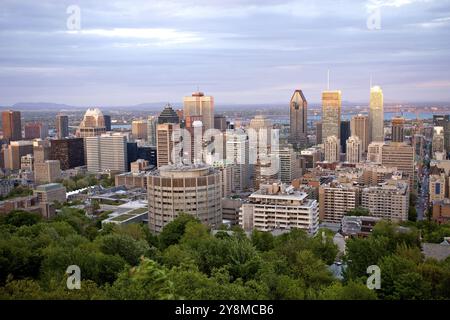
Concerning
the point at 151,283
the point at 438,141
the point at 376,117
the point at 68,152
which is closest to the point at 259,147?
the point at 438,141

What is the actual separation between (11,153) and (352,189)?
25138 millimetres

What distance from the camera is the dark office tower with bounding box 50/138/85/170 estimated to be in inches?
1373

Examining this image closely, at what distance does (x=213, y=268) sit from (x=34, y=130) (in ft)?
122

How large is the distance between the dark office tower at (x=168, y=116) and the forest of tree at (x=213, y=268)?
24.6 meters

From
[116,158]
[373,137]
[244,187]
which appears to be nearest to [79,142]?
[116,158]

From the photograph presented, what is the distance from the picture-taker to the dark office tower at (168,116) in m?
36.4

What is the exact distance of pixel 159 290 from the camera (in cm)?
438

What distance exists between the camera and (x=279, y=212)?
15805 mm

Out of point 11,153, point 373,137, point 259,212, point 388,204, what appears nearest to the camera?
point 259,212

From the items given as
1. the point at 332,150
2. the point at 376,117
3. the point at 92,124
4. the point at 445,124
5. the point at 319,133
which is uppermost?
the point at 376,117

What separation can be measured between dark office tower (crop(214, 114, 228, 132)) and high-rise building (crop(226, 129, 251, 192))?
8797 millimetres

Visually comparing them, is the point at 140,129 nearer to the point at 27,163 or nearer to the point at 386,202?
the point at 27,163

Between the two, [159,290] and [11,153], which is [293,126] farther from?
[159,290]
